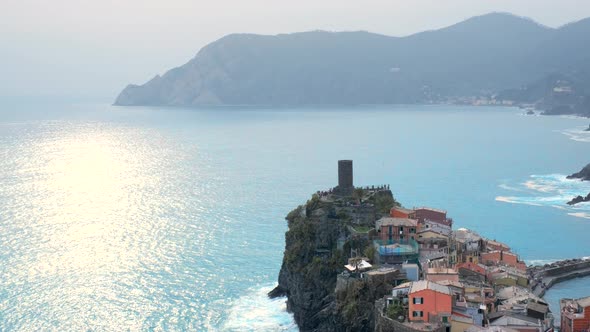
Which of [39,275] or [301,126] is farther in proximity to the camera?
[301,126]

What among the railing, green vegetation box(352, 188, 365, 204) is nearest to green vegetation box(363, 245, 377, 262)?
the railing

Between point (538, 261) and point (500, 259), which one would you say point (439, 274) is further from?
point (538, 261)

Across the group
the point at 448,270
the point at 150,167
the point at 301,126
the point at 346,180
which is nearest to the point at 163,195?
the point at 150,167

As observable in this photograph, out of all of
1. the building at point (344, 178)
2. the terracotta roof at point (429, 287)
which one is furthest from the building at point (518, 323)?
the building at point (344, 178)

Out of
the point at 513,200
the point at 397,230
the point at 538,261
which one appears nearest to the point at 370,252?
the point at 397,230

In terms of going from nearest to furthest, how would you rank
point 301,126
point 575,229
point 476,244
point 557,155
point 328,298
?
point 328,298 < point 476,244 < point 575,229 < point 557,155 < point 301,126

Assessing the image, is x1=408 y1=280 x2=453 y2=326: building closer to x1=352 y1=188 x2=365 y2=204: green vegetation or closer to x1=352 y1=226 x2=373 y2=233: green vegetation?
x1=352 y1=226 x2=373 y2=233: green vegetation

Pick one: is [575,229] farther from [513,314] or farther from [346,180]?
[513,314]
